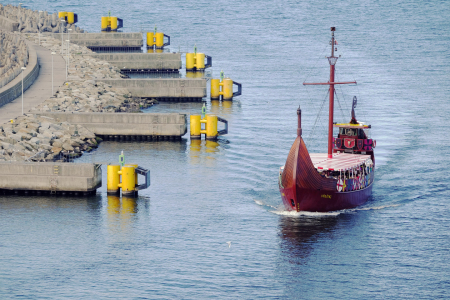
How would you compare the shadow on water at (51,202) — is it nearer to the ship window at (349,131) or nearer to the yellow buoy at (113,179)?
the yellow buoy at (113,179)

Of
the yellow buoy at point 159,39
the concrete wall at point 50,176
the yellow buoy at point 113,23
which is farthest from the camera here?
the yellow buoy at point 113,23

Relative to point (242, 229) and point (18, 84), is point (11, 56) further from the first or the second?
point (242, 229)

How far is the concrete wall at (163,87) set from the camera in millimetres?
107887

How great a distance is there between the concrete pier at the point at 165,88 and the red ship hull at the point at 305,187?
5316 centimetres

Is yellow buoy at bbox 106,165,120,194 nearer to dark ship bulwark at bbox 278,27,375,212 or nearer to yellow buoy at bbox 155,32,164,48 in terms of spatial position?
dark ship bulwark at bbox 278,27,375,212

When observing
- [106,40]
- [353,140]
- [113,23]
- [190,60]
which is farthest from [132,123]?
[113,23]

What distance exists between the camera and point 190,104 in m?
109

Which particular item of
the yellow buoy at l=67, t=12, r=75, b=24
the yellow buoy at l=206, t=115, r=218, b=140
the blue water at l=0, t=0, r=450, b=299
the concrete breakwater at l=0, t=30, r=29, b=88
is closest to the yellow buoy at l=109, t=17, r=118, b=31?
the yellow buoy at l=67, t=12, r=75, b=24

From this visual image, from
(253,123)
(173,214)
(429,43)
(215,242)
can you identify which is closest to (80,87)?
(253,123)

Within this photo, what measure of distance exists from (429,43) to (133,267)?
5002 inches

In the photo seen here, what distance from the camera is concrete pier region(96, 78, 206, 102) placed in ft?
355

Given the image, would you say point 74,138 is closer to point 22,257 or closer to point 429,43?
point 22,257

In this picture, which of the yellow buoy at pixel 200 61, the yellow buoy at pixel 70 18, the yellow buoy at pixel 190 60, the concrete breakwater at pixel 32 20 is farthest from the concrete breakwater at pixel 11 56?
the yellow buoy at pixel 70 18

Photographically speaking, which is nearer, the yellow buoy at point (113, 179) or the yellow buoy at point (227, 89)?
the yellow buoy at point (113, 179)
